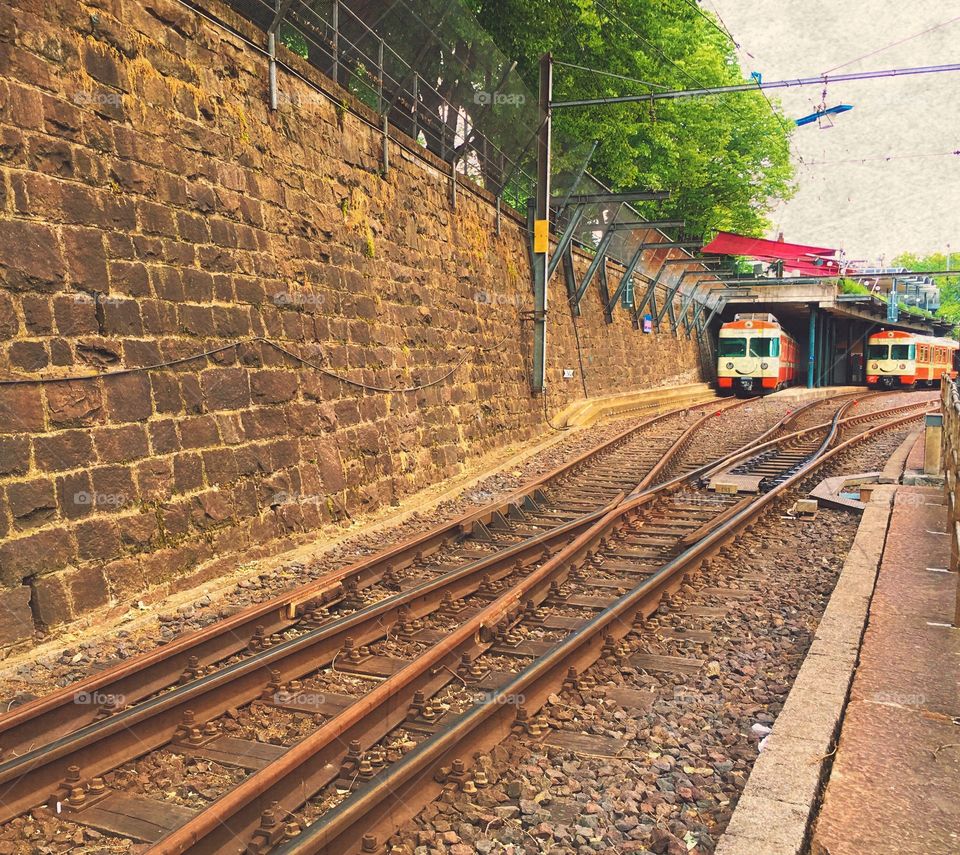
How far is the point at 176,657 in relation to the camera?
18.4 feet

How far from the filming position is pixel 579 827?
388cm

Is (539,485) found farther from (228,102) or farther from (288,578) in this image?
(228,102)

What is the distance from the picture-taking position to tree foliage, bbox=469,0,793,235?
22156mm

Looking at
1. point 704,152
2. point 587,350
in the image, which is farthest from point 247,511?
point 704,152

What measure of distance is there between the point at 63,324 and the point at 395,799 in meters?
4.68

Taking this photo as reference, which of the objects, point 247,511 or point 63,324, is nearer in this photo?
point 63,324

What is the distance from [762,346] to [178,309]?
31.0m

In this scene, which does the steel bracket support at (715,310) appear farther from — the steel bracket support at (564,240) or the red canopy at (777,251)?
the steel bracket support at (564,240)

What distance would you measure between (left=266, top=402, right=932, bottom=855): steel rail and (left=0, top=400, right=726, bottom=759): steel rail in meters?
1.51

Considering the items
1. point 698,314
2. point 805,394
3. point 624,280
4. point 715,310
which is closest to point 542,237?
point 624,280

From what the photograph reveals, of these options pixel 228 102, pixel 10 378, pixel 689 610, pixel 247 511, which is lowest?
pixel 689 610

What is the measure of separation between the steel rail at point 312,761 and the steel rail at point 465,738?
0.16 m

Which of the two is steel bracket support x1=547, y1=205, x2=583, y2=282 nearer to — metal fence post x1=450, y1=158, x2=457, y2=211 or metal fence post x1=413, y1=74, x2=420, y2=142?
metal fence post x1=450, y1=158, x2=457, y2=211

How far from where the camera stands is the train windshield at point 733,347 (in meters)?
35.8
